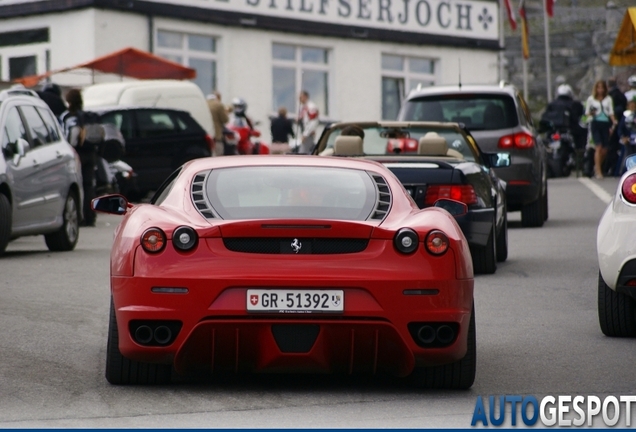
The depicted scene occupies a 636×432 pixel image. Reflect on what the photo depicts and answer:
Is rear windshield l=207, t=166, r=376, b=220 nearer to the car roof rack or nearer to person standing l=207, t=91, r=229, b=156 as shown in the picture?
the car roof rack

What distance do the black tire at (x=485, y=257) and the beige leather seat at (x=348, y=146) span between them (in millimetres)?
1314

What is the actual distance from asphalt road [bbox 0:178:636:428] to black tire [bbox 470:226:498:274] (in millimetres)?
160

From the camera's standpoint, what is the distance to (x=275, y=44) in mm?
38438

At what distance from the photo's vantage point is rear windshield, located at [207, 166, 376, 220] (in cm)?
734

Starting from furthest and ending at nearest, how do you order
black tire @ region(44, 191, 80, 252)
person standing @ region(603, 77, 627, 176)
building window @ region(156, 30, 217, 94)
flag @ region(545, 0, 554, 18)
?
flag @ region(545, 0, 554, 18), building window @ region(156, 30, 217, 94), person standing @ region(603, 77, 627, 176), black tire @ region(44, 191, 80, 252)

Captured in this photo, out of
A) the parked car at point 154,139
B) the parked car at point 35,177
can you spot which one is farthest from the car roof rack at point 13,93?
the parked car at point 154,139

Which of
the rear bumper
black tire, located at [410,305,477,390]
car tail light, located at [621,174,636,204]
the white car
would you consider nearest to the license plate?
black tire, located at [410,305,477,390]

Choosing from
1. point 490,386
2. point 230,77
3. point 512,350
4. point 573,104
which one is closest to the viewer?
point 490,386

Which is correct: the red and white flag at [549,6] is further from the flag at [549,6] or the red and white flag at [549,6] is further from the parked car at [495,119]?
the parked car at [495,119]

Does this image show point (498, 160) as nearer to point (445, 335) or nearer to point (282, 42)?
point (445, 335)

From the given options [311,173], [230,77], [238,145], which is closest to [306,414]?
[311,173]

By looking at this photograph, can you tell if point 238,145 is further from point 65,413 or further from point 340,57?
point 65,413

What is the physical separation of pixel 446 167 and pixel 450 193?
219mm

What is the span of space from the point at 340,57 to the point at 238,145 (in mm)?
8126
